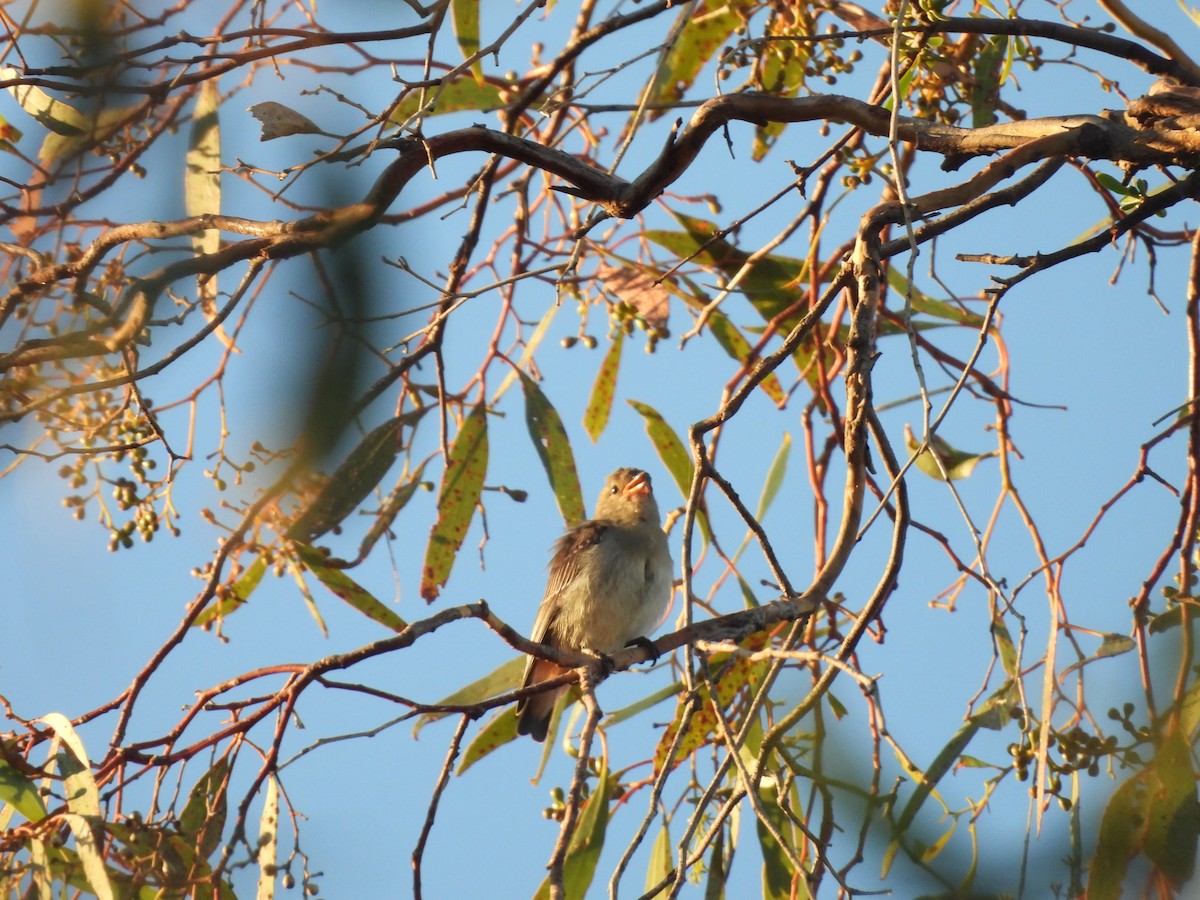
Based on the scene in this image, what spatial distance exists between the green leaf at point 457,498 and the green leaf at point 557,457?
0.50ft

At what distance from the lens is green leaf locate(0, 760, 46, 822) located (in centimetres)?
225

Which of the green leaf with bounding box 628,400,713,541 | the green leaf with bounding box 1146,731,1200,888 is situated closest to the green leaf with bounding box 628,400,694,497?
the green leaf with bounding box 628,400,713,541


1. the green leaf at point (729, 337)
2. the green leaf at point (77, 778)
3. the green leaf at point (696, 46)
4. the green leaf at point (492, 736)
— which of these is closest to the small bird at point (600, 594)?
the green leaf at point (492, 736)

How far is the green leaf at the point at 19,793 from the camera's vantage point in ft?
7.39

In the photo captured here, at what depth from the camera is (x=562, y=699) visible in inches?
133

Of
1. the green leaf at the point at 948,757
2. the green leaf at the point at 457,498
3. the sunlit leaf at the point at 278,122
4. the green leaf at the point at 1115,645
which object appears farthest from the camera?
the green leaf at the point at 457,498

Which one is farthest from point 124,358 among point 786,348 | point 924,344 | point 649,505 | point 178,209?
point 649,505

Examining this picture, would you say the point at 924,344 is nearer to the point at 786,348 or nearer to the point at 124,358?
the point at 786,348

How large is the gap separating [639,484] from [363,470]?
197cm

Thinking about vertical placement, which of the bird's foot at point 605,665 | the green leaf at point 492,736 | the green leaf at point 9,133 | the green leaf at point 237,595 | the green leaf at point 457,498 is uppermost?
the green leaf at point 9,133

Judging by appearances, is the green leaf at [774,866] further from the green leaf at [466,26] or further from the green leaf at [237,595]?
the green leaf at [466,26]

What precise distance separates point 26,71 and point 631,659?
1.60m

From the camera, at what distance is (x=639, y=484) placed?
4793mm

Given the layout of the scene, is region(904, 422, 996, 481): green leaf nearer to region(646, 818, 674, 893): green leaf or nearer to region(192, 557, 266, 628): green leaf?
region(646, 818, 674, 893): green leaf
